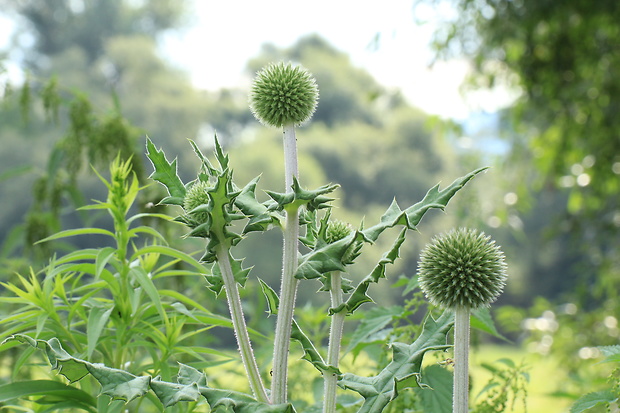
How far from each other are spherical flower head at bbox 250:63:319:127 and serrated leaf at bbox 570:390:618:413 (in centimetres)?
56

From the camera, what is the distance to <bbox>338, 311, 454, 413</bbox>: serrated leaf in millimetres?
699

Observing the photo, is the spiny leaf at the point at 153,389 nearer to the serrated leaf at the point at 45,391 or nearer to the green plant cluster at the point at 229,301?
the green plant cluster at the point at 229,301

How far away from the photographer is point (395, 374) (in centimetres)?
73

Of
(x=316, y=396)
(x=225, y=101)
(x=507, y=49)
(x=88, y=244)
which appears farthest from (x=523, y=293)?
(x=316, y=396)

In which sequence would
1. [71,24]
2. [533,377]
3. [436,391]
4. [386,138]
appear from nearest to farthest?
[436,391] → [533,377] → [386,138] → [71,24]

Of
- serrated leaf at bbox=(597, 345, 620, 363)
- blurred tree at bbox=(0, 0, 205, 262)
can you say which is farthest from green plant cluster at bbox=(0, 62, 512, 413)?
blurred tree at bbox=(0, 0, 205, 262)

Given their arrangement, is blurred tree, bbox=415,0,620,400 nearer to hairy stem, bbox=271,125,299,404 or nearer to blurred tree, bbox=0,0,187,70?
hairy stem, bbox=271,125,299,404

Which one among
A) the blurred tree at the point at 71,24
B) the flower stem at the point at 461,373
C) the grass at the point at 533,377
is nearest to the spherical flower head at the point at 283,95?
the flower stem at the point at 461,373

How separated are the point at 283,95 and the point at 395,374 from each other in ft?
1.39

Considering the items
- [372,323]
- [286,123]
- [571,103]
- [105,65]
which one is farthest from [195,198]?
[105,65]

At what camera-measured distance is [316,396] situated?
4.26 ft

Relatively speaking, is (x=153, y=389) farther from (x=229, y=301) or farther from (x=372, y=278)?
(x=372, y=278)

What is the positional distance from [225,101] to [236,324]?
24.9 metres

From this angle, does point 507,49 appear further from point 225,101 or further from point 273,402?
point 225,101
